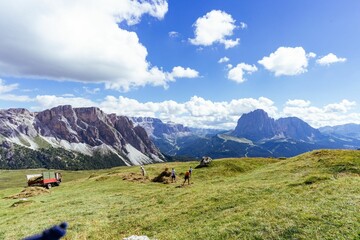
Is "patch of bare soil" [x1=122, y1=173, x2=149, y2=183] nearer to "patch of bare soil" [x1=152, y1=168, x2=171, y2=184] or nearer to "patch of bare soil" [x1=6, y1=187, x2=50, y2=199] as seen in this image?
"patch of bare soil" [x1=152, y1=168, x2=171, y2=184]

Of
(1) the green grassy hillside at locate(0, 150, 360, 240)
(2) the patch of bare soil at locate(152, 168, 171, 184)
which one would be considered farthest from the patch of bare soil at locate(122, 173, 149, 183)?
(1) the green grassy hillside at locate(0, 150, 360, 240)

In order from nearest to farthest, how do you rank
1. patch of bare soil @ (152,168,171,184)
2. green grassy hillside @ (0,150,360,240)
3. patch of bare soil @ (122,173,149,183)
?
green grassy hillside @ (0,150,360,240) < patch of bare soil @ (152,168,171,184) < patch of bare soil @ (122,173,149,183)

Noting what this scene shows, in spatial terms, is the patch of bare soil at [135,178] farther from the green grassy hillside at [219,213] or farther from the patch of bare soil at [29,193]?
the patch of bare soil at [29,193]

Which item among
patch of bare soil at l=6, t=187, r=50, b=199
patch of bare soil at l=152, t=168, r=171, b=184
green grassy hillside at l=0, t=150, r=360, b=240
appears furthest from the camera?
patch of bare soil at l=152, t=168, r=171, b=184

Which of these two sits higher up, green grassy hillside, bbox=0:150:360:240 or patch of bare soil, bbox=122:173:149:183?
green grassy hillside, bbox=0:150:360:240

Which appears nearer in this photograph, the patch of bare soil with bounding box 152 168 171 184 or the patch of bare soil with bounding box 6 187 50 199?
the patch of bare soil with bounding box 6 187 50 199

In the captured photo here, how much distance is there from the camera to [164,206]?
128 feet

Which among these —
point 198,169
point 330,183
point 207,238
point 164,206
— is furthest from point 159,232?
point 198,169

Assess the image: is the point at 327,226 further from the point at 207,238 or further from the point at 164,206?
the point at 164,206

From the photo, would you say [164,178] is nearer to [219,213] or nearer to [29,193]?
[29,193]

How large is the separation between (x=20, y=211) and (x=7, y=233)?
15022 mm

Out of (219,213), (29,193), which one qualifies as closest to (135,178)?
(29,193)

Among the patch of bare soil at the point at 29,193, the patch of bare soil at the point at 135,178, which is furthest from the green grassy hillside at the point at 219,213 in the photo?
the patch of bare soil at the point at 135,178

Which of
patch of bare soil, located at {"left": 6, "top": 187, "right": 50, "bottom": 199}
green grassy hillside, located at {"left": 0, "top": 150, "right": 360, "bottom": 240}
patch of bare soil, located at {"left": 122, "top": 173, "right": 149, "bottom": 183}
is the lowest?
patch of bare soil, located at {"left": 6, "top": 187, "right": 50, "bottom": 199}
